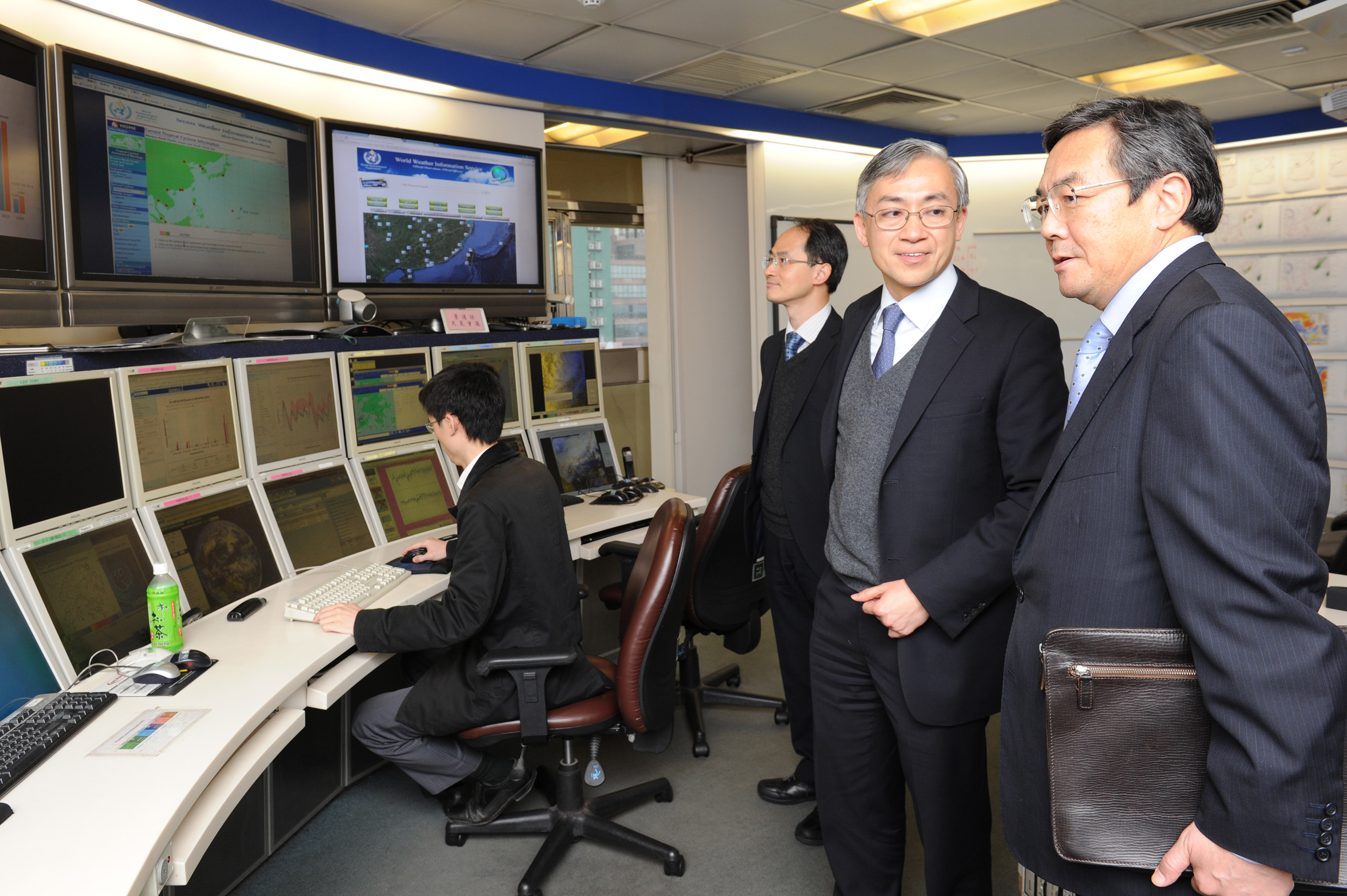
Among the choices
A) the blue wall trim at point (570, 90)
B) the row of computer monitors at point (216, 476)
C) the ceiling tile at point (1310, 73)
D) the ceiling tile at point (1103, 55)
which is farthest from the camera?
the ceiling tile at point (1310, 73)

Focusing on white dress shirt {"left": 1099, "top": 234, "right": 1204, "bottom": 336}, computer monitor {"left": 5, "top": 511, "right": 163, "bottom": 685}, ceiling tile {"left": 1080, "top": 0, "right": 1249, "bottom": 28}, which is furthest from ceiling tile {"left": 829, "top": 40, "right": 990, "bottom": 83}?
computer monitor {"left": 5, "top": 511, "right": 163, "bottom": 685}

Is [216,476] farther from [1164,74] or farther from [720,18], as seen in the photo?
[1164,74]

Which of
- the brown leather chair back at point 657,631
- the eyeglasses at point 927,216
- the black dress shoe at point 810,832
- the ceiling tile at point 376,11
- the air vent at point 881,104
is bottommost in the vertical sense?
the black dress shoe at point 810,832

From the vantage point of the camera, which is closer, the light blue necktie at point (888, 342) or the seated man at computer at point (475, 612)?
the light blue necktie at point (888, 342)

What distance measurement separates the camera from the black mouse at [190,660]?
190 centimetres

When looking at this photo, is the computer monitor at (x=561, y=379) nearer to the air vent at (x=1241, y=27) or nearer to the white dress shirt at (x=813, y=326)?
the white dress shirt at (x=813, y=326)

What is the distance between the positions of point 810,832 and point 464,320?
2246 millimetres

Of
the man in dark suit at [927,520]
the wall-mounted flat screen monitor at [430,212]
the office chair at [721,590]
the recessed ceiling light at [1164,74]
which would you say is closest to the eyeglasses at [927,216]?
the man in dark suit at [927,520]

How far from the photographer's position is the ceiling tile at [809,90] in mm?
4828

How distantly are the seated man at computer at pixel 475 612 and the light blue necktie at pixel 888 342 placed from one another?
92cm

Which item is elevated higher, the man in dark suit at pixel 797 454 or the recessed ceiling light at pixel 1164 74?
the recessed ceiling light at pixel 1164 74

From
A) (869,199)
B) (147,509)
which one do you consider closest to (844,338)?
(869,199)

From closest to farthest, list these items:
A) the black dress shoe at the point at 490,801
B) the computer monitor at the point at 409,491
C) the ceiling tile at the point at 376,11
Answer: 1. the black dress shoe at the point at 490,801
2. the computer monitor at the point at 409,491
3. the ceiling tile at the point at 376,11

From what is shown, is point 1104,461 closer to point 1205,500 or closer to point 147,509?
point 1205,500
